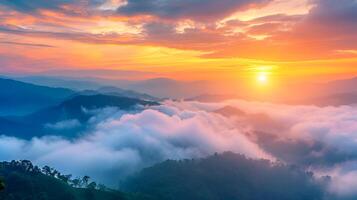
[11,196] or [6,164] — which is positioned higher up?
[6,164]

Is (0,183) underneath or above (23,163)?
underneath

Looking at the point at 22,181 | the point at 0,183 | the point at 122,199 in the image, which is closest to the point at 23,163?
the point at 22,181

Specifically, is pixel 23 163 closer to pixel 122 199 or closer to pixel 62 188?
pixel 62 188

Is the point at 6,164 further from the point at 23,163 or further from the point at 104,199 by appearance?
the point at 104,199

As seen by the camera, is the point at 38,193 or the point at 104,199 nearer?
the point at 38,193

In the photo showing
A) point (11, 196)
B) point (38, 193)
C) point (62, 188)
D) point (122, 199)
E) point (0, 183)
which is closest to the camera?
point (0, 183)

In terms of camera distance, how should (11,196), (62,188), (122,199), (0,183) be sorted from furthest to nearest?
(122,199), (62,188), (11,196), (0,183)

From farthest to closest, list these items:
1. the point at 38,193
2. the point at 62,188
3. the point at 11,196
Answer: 1. the point at 62,188
2. the point at 38,193
3. the point at 11,196

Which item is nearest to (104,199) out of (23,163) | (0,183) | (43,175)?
(43,175)
